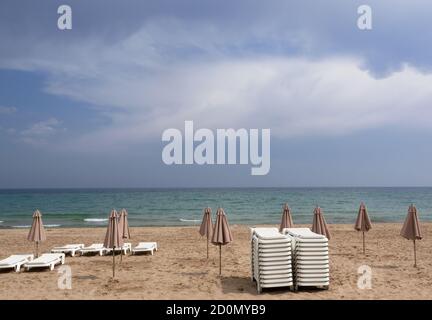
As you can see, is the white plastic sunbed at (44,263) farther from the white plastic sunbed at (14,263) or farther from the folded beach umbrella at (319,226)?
the folded beach umbrella at (319,226)

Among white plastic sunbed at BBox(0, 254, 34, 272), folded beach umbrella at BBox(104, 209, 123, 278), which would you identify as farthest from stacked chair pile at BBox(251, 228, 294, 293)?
white plastic sunbed at BBox(0, 254, 34, 272)

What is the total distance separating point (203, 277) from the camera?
11.1 metres

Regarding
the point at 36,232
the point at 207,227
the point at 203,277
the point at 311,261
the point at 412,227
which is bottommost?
the point at 203,277

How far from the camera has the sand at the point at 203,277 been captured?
30.2 feet

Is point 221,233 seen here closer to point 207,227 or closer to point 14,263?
point 207,227

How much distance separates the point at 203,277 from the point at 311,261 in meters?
3.30

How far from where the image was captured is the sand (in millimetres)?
9195

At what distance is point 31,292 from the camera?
9578 mm

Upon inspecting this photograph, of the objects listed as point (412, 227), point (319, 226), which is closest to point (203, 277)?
point (319, 226)

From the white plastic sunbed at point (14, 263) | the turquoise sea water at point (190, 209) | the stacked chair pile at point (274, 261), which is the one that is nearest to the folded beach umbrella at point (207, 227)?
the stacked chair pile at point (274, 261)
